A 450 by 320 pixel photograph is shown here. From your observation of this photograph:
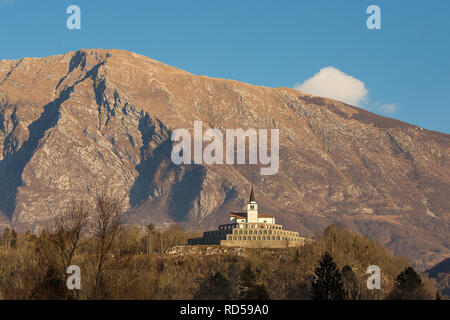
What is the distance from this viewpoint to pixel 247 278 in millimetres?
188750

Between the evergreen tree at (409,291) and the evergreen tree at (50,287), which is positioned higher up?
the evergreen tree at (409,291)

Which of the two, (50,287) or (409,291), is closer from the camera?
(50,287)

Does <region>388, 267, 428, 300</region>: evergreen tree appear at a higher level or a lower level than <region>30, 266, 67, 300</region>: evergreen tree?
higher

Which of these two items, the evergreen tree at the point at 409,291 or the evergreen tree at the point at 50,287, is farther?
the evergreen tree at the point at 409,291

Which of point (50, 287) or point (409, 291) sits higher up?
point (409, 291)

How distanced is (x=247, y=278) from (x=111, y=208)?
7725 cm

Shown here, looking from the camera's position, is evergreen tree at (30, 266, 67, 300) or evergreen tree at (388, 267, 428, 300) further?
evergreen tree at (388, 267, 428, 300)
